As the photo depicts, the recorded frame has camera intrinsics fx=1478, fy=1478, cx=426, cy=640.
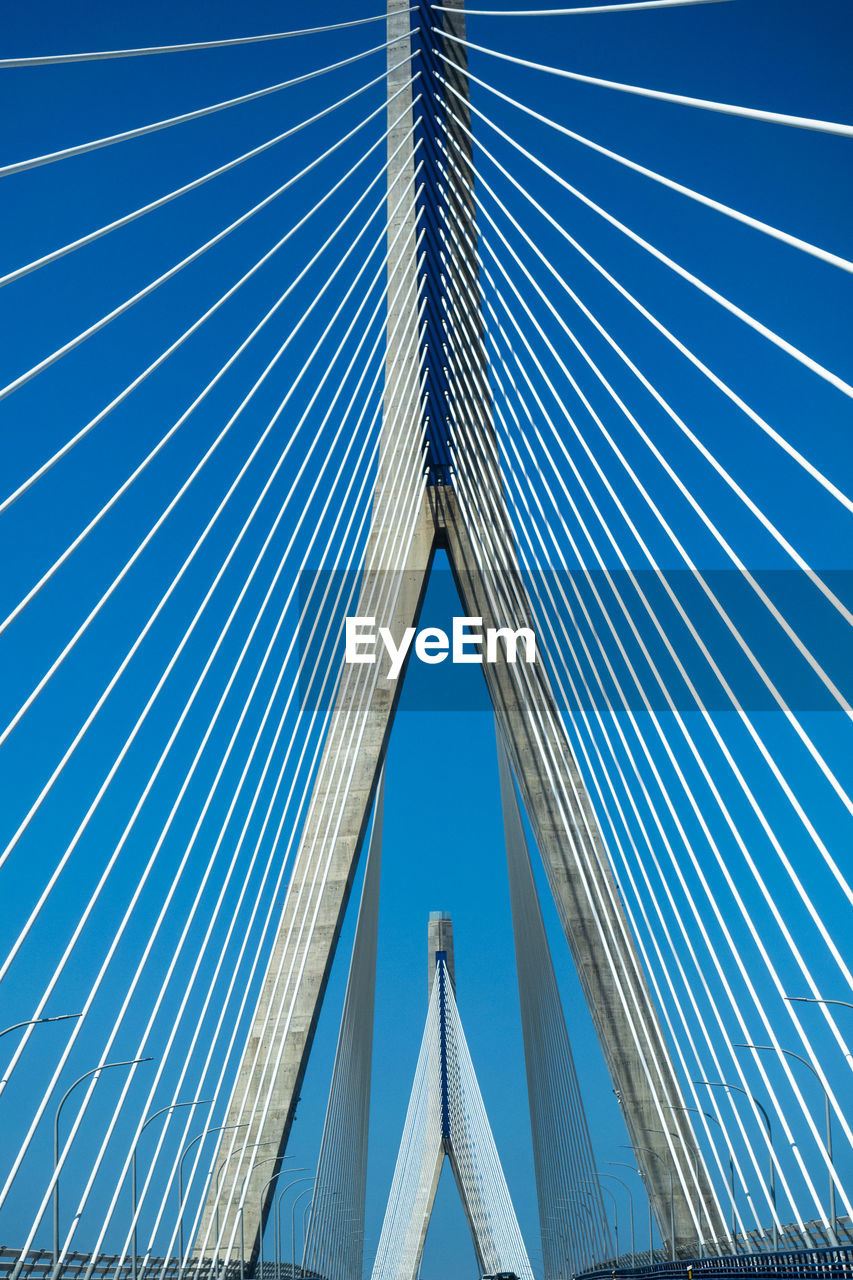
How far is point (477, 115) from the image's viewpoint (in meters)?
13.4

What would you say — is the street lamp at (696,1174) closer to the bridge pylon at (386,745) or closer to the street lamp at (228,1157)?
the bridge pylon at (386,745)

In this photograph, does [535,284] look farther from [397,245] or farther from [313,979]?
[313,979]

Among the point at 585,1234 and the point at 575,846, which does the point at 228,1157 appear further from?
the point at 585,1234

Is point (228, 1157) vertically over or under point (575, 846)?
under

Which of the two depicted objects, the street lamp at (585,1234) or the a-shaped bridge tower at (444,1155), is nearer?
the street lamp at (585,1234)

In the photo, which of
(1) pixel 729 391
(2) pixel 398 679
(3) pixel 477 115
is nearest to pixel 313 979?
(2) pixel 398 679

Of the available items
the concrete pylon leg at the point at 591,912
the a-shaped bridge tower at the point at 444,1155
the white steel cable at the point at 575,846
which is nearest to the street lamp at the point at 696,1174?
the concrete pylon leg at the point at 591,912

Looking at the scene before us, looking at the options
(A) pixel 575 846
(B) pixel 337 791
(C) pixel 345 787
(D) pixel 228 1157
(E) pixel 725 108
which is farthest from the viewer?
(C) pixel 345 787

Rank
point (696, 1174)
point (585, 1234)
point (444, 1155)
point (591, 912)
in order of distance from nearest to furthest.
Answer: point (696, 1174) < point (591, 912) < point (585, 1234) < point (444, 1155)

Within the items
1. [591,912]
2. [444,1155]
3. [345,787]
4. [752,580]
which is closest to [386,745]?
[345,787]

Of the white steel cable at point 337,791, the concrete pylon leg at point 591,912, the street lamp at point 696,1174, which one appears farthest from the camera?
the white steel cable at point 337,791

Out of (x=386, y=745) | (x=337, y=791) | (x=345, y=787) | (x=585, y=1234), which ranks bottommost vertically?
(x=337, y=791)

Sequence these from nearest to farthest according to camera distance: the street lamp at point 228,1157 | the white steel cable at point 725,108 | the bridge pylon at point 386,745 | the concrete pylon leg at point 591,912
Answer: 1. the white steel cable at point 725,108
2. the street lamp at point 228,1157
3. the concrete pylon leg at point 591,912
4. the bridge pylon at point 386,745

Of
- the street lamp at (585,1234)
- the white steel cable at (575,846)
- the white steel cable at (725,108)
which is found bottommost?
the white steel cable at (725,108)
